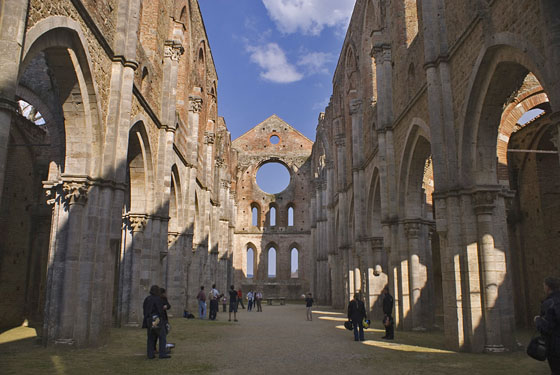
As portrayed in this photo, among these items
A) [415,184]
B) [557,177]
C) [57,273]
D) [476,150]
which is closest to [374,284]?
[415,184]

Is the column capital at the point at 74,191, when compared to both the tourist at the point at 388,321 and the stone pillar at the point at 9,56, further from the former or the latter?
the tourist at the point at 388,321

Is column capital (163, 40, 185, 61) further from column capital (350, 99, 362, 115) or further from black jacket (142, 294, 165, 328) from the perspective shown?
black jacket (142, 294, 165, 328)

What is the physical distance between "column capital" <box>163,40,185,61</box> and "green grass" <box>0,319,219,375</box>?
9.95 metres

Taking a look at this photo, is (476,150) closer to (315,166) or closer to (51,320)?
(51,320)

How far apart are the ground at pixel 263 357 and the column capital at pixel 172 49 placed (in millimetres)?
9715

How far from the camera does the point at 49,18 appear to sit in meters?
7.80

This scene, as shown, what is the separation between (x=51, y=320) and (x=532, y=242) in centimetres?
1451

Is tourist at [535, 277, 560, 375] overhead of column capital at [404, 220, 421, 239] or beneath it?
beneath

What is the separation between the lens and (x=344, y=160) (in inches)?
1033

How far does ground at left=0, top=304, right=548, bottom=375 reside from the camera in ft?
23.7

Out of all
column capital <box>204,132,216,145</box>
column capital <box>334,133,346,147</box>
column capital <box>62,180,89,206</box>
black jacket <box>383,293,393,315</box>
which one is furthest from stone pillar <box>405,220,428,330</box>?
column capital <box>204,132,216,145</box>

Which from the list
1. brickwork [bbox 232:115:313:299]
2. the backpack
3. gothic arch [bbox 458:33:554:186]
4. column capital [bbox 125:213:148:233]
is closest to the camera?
the backpack

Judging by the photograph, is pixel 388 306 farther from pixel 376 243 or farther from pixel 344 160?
pixel 344 160

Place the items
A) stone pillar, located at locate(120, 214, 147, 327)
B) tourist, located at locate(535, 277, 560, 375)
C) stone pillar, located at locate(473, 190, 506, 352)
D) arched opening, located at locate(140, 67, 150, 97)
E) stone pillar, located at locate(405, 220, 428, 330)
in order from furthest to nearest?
arched opening, located at locate(140, 67, 150, 97) → stone pillar, located at locate(120, 214, 147, 327) → stone pillar, located at locate(405, 220, 428, 330) → stone pillar, located at locate(473, 190, 506, 352) → tourist, located at locate(535, 277, 560, 375)
